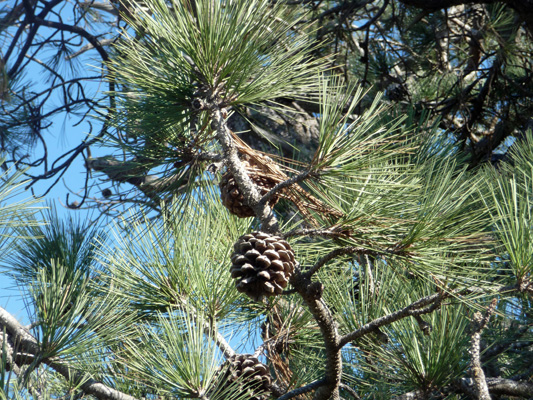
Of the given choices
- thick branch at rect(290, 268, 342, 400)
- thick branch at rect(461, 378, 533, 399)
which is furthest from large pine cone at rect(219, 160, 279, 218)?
thick branch at rect(461, 378, 533, 399)

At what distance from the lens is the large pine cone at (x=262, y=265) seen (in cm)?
85

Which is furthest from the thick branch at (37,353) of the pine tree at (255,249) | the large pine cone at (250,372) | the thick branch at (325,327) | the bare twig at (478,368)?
the bare twig at (478,368)

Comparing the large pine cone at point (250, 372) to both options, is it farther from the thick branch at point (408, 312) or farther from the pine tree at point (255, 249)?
the thick branch at point (408, 312)

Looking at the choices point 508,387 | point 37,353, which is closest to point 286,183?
point 37,353

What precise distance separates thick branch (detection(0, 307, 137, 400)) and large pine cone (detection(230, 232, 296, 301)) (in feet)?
1.23

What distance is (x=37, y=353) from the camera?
1.05m

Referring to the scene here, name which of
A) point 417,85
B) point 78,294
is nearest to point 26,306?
point 78,294

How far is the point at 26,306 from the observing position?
3.77 feet

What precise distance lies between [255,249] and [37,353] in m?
0.45

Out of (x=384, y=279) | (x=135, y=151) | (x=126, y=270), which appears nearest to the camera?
(x=135, y=151)

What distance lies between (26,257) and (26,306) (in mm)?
259

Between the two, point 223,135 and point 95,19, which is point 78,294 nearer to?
point 223,135

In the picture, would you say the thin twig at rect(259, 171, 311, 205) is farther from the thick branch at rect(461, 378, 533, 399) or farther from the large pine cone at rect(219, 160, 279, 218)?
the thick branch at rect(461, 378, 533, 399)

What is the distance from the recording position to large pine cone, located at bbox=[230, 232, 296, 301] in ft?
2.80
